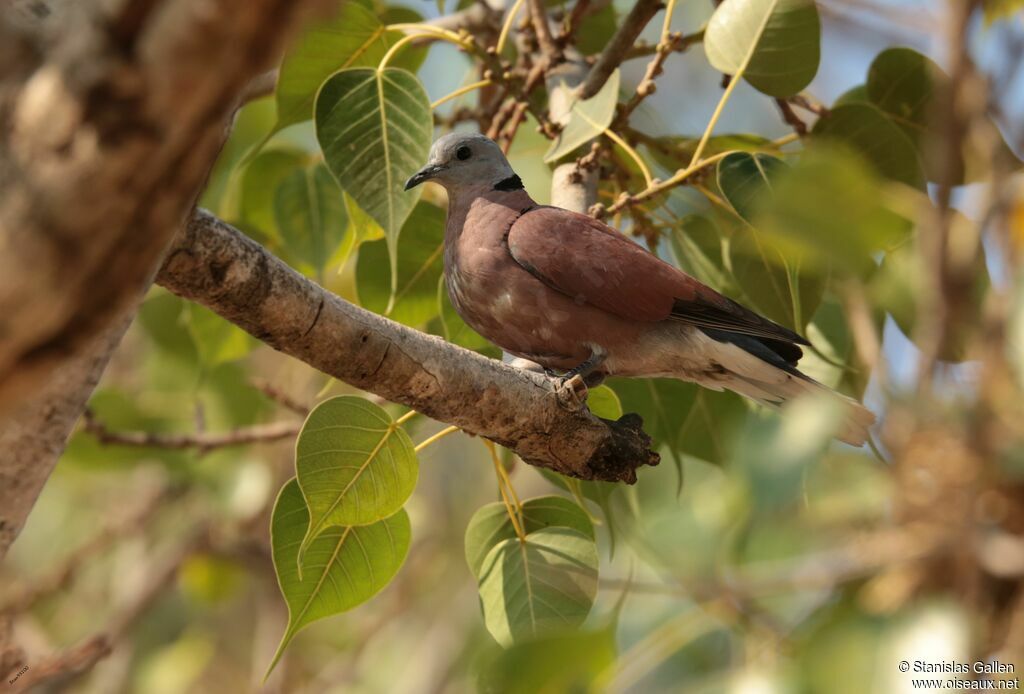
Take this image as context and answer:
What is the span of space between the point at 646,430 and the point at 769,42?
1.18 meters

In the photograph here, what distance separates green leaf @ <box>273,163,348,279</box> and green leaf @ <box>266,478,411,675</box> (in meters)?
1.00

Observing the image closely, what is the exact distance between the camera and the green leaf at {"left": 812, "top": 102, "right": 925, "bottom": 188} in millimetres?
3049

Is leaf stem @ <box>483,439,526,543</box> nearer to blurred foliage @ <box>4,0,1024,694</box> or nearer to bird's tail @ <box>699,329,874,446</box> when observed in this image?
blurred foliage @ <box>4,0,1024,694</box>

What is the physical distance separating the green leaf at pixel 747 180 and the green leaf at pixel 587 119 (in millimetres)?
315

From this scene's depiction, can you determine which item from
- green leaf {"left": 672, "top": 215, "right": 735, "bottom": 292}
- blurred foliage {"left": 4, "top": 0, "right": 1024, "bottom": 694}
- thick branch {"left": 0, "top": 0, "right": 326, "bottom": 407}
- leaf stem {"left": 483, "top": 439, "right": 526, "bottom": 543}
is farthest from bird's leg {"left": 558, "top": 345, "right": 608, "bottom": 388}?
thick branch {"left": 0, "top": 0, "right": 326, "bottom": 407}

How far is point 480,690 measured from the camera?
2301 mm

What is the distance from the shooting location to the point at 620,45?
3.13 meters

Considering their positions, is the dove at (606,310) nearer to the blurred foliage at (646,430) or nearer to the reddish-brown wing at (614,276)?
the reddish-brown wing at (614,276)

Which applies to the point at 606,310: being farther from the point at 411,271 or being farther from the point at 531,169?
the point at 531,169

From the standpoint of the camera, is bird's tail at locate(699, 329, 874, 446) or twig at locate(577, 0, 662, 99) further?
bird's tail at locate(699, 329, 874, 446)

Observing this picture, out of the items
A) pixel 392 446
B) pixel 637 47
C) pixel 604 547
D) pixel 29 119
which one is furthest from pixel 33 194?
pixel 604 547

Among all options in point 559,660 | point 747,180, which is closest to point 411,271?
point 747,180

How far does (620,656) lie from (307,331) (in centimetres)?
92

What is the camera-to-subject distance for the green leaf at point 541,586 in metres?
2.45
